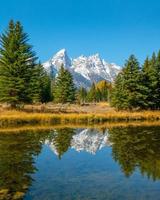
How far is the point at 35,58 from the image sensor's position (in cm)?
5603

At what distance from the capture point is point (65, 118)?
4875 cm

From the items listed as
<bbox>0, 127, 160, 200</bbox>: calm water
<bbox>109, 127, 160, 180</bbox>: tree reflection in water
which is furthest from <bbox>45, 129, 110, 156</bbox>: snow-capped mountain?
<bbox>109, 127, 160, 180</bbox>: tree reflection in water


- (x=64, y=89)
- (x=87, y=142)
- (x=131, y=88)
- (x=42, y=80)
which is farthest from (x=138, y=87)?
(x=87, y=142)

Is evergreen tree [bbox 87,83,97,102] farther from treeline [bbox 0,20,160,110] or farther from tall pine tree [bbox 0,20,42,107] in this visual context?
tall pine tree [bbox 0,20,42,107]

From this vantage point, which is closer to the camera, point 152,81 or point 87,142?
point 87,142

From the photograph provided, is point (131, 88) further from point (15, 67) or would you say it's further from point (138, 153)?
point (138, 153)

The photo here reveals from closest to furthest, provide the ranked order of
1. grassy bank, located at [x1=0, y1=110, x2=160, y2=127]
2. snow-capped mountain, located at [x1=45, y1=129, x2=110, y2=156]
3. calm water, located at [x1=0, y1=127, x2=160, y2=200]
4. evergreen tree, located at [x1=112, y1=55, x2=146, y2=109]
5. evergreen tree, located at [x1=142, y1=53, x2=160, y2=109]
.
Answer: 1. calm water, located at [x1=0, y1=127, x2=160, y2=200]
2. snow-capped mountain, located at [x1=45, y1=129, x2=110, y2=156]
3. grassy bank, located at [x1=0, y1=110, x2=160, y2=127]
4. evergreen tree, located at [x1=112, y1=55, x2=146, y2=109]
5. evergreen tree, located at [x1=142, y1=53, x2=160, y2=109]

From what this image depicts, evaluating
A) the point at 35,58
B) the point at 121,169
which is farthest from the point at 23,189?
the point at 35,58

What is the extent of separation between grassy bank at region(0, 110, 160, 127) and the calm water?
1170 cm

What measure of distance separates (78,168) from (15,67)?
3555cm

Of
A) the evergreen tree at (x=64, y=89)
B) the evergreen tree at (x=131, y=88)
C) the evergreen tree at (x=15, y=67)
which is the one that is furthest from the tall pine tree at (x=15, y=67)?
the evergreen tree at (x=64, y=89)

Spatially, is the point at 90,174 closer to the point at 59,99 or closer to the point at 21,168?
the point at 21,168

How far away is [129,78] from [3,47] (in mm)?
23643

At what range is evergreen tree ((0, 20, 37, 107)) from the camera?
52.6 m
